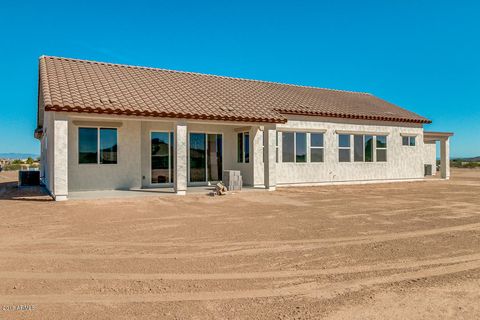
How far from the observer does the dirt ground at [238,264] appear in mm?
3678

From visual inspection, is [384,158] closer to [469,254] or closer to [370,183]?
[370,183]

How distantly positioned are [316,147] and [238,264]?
13.4m

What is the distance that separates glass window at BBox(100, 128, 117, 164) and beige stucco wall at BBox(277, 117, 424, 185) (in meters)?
7.30

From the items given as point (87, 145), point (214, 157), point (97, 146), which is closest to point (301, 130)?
point (214, 157)

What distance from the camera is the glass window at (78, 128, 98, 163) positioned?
44.9 ft

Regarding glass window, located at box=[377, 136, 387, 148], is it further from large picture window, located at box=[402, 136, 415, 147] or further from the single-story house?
large picture window, located at box=[402, 136, 415, 147]

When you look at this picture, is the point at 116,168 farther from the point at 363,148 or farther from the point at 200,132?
the point at 363,148

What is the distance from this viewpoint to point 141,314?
353 cm

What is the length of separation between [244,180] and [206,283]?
1232cm

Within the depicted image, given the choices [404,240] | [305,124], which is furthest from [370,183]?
[404,240]

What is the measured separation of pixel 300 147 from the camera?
56.9 ft

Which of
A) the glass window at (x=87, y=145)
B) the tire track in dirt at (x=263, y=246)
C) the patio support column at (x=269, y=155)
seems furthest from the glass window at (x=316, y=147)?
the tire track in dirt at (x=263, y=246)

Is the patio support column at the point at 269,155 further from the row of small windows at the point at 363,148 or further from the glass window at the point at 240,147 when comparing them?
the row of small windows at the point at 363,148

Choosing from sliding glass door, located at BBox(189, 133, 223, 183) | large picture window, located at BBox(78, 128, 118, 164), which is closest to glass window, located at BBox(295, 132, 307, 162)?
sliding glass door, located at BBox(189, 133, 223, 183)
